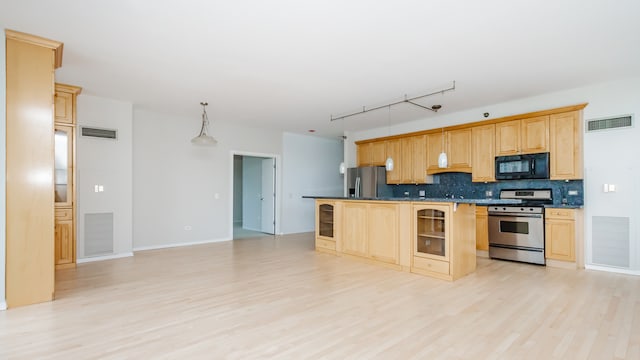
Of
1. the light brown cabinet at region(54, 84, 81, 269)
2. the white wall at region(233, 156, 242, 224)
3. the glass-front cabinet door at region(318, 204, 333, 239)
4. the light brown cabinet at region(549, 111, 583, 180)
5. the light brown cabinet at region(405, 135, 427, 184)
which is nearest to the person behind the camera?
the light brown cabinet at region(54, 84, 81, 269)

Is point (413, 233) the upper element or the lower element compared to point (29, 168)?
lower

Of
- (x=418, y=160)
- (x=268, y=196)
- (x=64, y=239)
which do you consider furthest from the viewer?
(x=268, y=196)

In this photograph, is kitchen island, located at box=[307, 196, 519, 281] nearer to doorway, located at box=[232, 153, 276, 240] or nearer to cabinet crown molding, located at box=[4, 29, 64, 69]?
doorway, located at box=[232, 153, 276, 240]

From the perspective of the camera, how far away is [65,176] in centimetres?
481

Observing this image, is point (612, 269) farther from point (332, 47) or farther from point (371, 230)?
point (332, 47)

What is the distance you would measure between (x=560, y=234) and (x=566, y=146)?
1.33 meters

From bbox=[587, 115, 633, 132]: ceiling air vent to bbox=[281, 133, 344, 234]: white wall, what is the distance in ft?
19.5

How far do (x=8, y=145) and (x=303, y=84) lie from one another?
132 inches

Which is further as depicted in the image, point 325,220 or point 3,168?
point 325,220

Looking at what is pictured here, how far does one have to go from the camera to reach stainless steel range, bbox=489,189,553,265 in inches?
199

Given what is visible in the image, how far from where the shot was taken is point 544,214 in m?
5.04

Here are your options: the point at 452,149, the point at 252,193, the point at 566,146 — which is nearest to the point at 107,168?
the point at 252,193

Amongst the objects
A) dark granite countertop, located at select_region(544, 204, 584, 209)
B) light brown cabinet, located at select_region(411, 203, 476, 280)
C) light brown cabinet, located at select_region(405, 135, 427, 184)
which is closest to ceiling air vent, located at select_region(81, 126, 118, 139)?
light brown cabinet, located at select_region(411, 203, 476, 280)

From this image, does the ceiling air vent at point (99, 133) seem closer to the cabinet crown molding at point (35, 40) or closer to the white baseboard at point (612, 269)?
the cabinet crown molding at point (35, 40)
